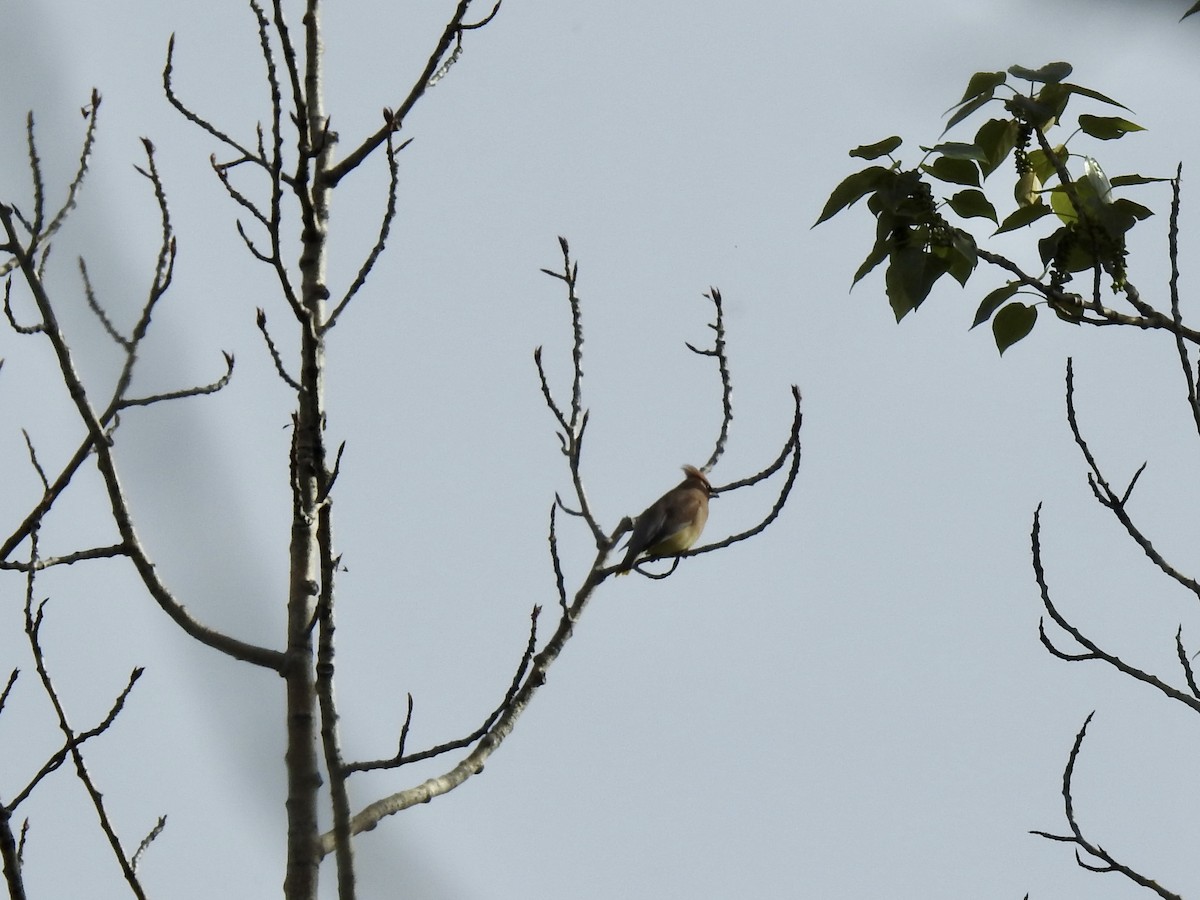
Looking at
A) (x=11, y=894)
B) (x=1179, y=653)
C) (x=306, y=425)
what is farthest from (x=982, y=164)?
(x=11, y=894)

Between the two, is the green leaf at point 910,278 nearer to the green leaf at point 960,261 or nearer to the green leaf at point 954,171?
the green leaf at point 960,261

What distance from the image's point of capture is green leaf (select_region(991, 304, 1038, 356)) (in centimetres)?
338

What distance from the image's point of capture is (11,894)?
9.96 feet

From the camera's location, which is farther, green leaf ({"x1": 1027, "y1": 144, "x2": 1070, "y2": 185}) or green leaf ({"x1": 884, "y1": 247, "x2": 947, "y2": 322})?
green leaf ({"x1": 1027, "y1": 144, "x2": 1070, "y2": 185})

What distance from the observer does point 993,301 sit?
11.0ft

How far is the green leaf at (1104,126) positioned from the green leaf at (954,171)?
0.99 feet

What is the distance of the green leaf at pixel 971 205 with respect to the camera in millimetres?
3338

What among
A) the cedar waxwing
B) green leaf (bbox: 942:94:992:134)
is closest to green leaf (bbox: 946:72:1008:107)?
green leaf (bbox: 942:94:992:134)

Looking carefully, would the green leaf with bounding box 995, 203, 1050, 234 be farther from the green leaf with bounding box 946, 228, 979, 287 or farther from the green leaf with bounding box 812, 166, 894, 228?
the green leaf with bounding box 812, 166, 894, 228

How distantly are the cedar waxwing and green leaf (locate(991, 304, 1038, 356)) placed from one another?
3395 millimetres

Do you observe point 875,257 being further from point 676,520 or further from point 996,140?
point 676,520

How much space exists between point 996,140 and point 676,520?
4222 millimetres

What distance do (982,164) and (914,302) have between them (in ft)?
1.21

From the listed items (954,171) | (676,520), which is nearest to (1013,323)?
(954,171)
